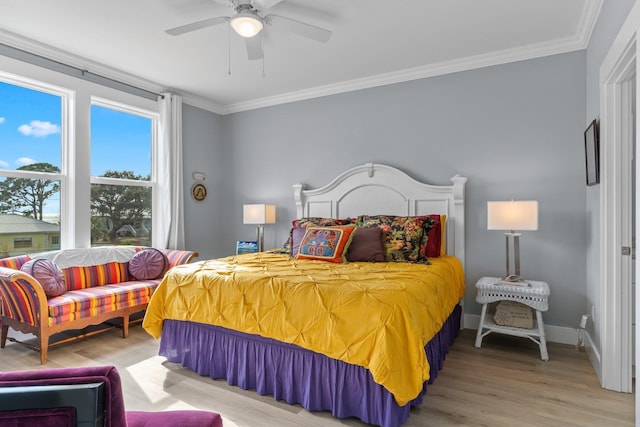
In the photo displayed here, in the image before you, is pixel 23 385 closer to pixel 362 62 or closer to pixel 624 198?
pixel 624 198

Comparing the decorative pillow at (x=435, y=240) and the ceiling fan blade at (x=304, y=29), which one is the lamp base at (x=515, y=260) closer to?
the decorative pillow at (x=435, y=240)

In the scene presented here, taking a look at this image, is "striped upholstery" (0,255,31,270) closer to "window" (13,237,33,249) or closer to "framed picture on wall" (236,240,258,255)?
"window" (13,237,33,249)

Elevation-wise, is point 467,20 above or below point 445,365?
above

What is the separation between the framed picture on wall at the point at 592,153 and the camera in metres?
2.69

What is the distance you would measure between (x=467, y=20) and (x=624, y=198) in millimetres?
1802

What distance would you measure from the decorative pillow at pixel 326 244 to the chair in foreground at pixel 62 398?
2478 mm

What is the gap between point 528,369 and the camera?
2738 millimetres

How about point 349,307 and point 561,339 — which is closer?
point 349,307

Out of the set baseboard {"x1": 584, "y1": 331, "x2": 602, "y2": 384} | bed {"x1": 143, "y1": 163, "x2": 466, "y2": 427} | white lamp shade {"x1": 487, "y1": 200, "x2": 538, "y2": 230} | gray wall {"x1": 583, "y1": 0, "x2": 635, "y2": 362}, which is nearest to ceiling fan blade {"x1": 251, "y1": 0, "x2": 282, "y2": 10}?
bed {"x1": 143, "y1": 163, "x2": 466, "y2": 427}

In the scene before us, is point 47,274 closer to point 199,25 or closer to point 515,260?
point 199,25

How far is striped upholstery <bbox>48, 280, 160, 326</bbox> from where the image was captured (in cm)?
300

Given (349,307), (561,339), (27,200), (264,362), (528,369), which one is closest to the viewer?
(349,307)

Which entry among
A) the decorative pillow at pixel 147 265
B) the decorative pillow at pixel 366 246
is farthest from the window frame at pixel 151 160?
the decorative pillow at pixel 366 246

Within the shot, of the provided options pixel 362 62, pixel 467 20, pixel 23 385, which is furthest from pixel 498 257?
pixel 23 385
